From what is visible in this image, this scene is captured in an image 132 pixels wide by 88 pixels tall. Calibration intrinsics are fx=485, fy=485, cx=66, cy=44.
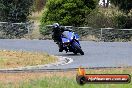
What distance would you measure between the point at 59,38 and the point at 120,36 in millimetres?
11845

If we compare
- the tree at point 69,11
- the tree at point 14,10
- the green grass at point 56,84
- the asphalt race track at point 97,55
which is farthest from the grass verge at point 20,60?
the tree at point 14,10

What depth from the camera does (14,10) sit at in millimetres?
37219

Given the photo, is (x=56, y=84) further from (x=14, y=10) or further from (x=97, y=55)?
(x=14, y=10)

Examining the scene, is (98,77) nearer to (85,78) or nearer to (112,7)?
(85,78)

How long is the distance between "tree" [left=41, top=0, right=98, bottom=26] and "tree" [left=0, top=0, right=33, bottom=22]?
1904mm

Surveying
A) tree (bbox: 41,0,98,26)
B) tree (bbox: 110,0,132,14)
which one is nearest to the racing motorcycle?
tree (bbox: 110,0,132,14)

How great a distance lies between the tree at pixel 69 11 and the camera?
36.3 m

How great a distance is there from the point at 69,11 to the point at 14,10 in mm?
4268

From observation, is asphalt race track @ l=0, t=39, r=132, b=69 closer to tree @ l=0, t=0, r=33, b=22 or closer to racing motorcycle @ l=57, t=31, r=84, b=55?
racing motorcycle @ l=57, t=31, r=84, b=55

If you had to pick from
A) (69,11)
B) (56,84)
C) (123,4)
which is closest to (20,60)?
(56,84)

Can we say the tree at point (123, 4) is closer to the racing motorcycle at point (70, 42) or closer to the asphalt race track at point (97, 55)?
the asphalt race track at point (97, 55)

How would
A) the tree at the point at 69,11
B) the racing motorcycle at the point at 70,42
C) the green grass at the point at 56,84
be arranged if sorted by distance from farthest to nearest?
the tree at the point at 69,11 < the racing motorcycle at the point at 70,42 < the green grass at the point at 56,84

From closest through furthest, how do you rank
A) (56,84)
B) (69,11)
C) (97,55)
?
(56,84), (97,55), (69,11)

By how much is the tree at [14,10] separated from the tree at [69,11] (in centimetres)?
190
